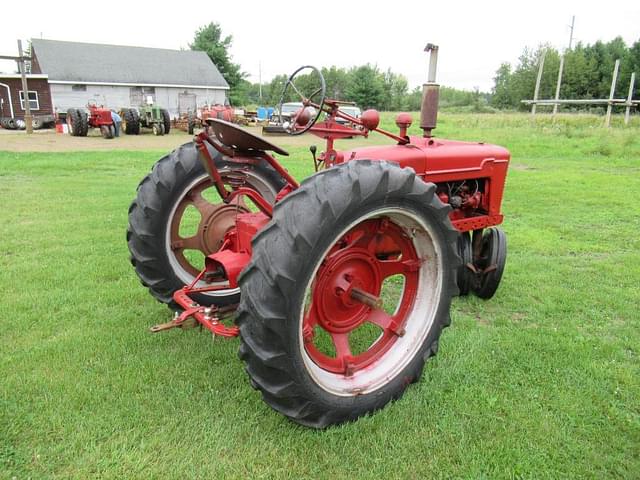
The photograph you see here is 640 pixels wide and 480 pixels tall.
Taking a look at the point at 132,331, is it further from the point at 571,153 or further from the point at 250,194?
the point at 571,153

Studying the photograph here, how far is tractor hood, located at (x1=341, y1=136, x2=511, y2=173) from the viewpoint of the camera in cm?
303

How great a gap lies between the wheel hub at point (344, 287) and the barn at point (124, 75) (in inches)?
1190

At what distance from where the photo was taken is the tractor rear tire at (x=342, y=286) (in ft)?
6.39

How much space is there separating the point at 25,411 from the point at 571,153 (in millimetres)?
14363

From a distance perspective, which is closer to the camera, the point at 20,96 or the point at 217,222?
the point at 217,222

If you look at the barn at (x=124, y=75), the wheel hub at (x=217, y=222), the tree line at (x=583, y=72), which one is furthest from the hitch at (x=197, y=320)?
the tree line at (x=583, y=72)

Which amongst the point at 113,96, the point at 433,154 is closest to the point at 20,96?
the point at 113,96

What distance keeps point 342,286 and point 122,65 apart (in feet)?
112

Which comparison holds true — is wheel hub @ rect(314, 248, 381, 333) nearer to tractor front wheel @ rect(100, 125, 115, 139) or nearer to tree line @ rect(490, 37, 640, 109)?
tractor front wheel @ rect(100, 125, 115, 139)

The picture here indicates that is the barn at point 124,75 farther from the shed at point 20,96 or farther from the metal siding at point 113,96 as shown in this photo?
the shed at point 20,96

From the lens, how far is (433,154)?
325 cm

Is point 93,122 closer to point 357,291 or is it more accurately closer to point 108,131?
point 108,131

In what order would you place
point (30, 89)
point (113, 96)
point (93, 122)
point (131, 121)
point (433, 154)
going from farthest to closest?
point (113, 96), point (30, 89), point (131, 121), point (93, 122), point (433, 154)

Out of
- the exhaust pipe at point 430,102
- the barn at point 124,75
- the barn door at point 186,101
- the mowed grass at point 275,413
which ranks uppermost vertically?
the barn at point 124,75
